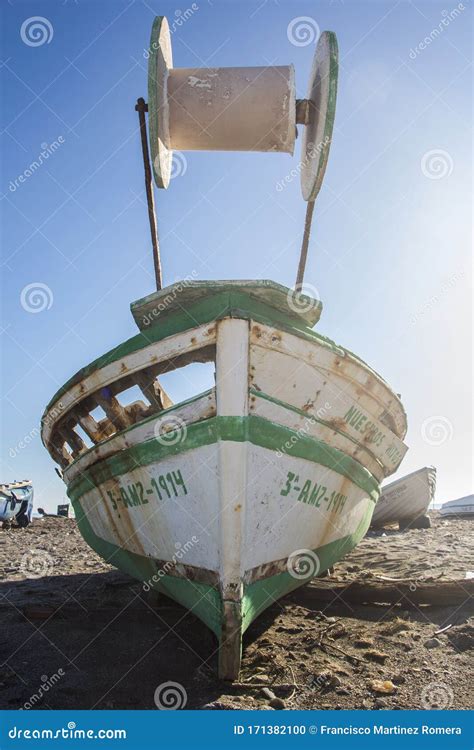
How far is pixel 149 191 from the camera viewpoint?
600 centimetres

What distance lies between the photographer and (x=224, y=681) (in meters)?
3.65

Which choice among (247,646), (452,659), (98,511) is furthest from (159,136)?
(452,659)

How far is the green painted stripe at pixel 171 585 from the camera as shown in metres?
3.89

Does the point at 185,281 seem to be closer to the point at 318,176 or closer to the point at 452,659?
the point at 318,176

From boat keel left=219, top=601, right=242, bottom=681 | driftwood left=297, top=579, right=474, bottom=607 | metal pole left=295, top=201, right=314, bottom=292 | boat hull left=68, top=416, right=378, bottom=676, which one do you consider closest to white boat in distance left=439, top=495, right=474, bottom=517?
driftwood left=297, top=579, right=474, bottom=607

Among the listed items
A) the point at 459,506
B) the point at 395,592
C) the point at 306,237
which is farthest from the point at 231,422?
the point at 459,506

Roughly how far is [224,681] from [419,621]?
7.03 ft

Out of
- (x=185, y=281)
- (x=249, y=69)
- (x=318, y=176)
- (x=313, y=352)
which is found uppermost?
(x=249, y=69)

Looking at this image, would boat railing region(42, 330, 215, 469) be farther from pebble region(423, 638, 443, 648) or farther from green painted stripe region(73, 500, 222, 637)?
pebble region(423, 638, 443, 648)

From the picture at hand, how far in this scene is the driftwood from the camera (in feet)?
17.0
